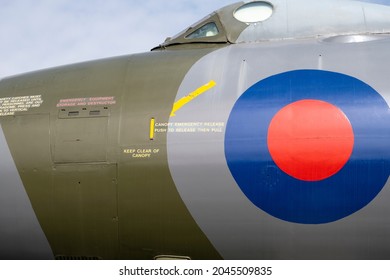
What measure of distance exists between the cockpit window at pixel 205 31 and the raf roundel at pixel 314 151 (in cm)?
179

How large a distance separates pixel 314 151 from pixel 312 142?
0.10m

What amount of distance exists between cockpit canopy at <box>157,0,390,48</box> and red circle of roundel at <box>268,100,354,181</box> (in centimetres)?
157

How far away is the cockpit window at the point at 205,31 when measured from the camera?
6.28m

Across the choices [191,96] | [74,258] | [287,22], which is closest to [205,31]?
[287,22]

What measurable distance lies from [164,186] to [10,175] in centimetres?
190

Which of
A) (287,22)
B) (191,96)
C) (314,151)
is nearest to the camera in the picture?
(314,151)

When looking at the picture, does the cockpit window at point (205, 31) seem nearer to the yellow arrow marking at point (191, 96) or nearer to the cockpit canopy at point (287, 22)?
the cockpit canopy at point (287, 22)

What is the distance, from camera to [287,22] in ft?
19.9

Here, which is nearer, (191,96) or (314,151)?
(314,151)

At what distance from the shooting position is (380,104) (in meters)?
4.79

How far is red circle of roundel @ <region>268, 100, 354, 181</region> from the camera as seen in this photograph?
4715 mm

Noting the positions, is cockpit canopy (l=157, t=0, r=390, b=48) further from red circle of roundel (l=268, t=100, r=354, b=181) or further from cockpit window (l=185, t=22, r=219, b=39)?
red circle of roundel (l=268, t=100, r=354, b=181)

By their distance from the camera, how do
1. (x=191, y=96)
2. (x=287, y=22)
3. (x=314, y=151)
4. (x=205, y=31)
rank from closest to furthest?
(x=314, y=151) → (x=191, y=96) → (x=287, y=22) → (x=205, y=31)

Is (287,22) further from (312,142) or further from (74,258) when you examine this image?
(74,258)
